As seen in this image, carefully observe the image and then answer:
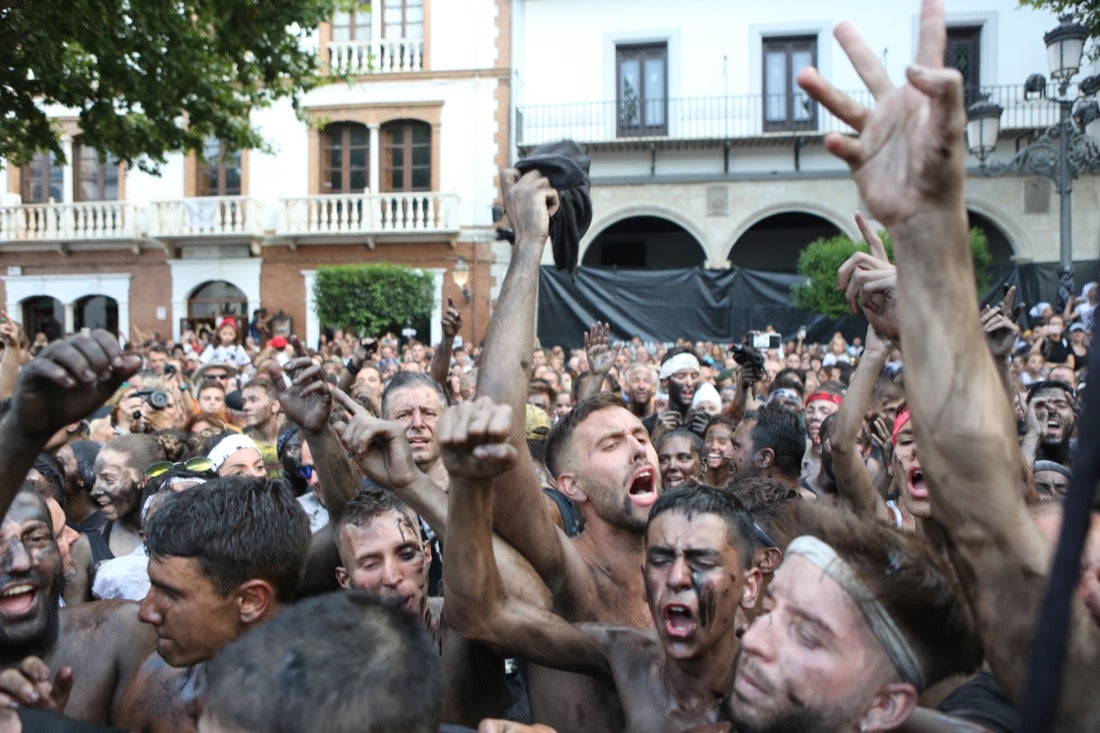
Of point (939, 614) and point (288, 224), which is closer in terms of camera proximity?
point (939, 614)

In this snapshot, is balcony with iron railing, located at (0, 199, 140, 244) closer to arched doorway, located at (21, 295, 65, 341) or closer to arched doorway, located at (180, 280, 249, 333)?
arched doorway, located at (21, 295, 65, 341)

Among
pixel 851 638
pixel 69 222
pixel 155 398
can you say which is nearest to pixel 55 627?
pixel 851 638

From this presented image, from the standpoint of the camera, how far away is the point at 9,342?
165 inches

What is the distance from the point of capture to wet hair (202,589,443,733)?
4.75 ft

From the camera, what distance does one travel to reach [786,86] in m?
21.0

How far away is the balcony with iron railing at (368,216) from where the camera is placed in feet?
72.6

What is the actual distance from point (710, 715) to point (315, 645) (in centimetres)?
116

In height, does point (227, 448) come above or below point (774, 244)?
below

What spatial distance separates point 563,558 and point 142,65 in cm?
818

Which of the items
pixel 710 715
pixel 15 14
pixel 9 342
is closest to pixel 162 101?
pixel 15 14

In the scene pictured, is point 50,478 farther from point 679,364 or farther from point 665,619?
point 679,364

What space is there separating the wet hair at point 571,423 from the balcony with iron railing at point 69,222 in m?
22.6

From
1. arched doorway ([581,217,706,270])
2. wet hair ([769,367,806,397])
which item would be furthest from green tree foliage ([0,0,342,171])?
arched doorway ([581,217,706,270])

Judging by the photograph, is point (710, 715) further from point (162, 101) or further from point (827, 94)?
point (162, 101)
